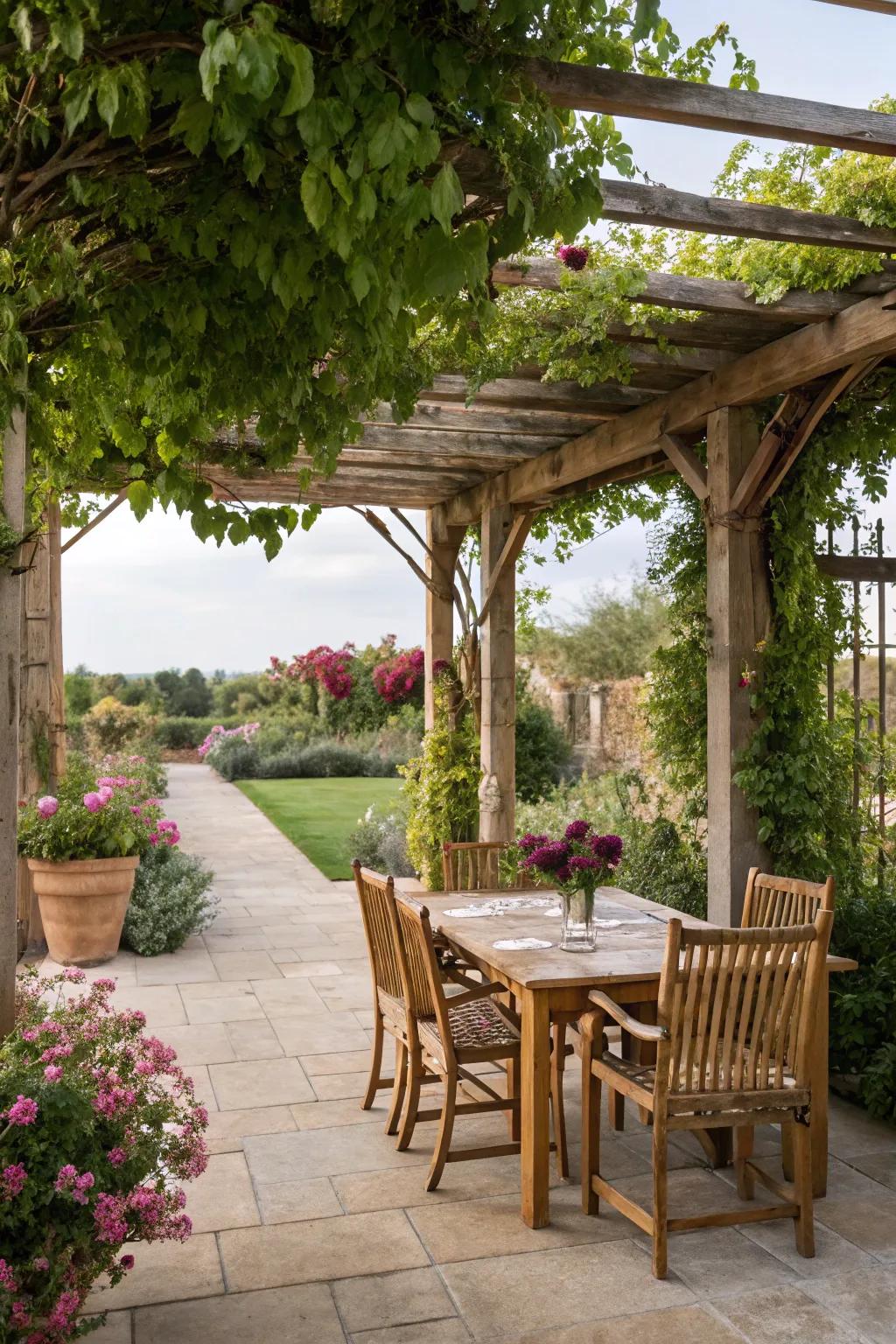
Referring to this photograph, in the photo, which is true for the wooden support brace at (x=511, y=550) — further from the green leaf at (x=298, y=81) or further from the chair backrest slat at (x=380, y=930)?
the green leaf at (x=298, y=81)

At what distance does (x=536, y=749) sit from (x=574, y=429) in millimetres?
5192

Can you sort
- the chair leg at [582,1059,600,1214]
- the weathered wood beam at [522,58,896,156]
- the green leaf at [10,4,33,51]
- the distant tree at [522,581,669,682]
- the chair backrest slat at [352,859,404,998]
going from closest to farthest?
the green leaf at [10,4,33,51], the weathered wood beam at [522,58,896,156], the chair leg at [582,1059,600,1214], the chair backrest slat at [352,859,404,998], the distant tree at [522,581,669,682]

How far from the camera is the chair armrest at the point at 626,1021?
2.98m

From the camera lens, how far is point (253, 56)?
5.25 ft

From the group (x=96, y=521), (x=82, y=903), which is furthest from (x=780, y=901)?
(x=96, y=521)

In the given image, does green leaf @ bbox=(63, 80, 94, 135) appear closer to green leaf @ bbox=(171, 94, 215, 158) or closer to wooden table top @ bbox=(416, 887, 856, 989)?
green leaf @ bbox=(171, 94, 215, 158)

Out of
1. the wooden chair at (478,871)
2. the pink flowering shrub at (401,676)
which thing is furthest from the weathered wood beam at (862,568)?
the pink flowering shrub at (401,676)

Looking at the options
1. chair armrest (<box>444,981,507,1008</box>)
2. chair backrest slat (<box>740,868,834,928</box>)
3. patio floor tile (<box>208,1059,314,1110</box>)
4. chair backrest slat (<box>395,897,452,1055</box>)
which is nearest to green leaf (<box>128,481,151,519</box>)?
chair backrest slat (<box>395,897,452,1055</box>)

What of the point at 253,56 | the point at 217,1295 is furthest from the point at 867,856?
the point at 253,56

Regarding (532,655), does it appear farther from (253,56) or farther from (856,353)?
(253,56)

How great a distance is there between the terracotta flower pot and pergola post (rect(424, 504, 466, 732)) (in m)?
2.79

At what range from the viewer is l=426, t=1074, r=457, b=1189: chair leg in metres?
3.54

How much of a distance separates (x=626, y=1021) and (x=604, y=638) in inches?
582

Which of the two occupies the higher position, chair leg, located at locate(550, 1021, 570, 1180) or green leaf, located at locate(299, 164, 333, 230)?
green leaf, located at locate(299, 164, 333, 230)
